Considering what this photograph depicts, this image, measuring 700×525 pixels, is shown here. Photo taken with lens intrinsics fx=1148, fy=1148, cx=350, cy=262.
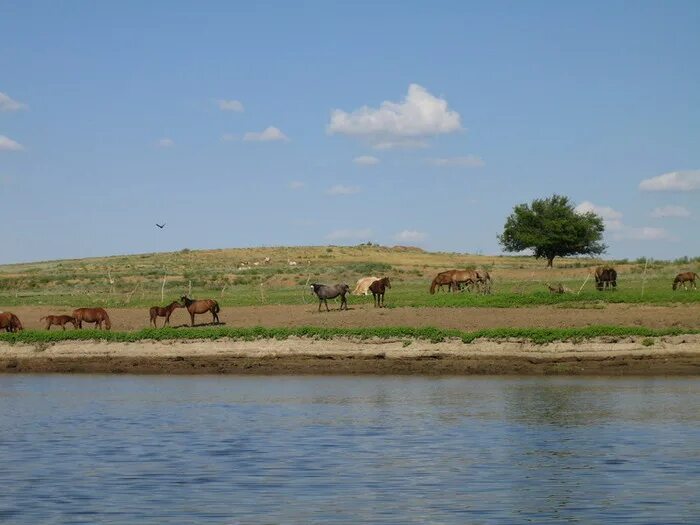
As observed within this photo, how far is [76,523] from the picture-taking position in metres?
14.0

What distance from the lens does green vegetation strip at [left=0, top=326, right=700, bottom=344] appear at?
32.3 meters

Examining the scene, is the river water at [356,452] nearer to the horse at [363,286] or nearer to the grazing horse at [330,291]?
the grazing horse at [330,291]

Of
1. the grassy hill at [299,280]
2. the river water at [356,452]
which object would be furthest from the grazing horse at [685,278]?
the river water at [356,452]

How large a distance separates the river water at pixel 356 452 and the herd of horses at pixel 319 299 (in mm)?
8115

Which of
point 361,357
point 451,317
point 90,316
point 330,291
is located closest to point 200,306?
point 90,316

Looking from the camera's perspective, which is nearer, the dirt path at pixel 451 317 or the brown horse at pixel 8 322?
the dirt path at pixel 451 317

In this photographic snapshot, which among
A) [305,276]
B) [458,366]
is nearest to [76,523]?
[458,366]

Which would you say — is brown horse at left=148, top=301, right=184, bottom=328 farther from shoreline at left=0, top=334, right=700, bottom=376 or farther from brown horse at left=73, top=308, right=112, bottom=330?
shoreline at left=0, top=334, right=700, bottom=376

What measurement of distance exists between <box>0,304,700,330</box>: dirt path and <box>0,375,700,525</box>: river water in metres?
4.90

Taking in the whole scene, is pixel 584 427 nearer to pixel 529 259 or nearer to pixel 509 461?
pixel 509 461

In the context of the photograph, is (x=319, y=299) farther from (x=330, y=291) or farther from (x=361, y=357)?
(x=361, y=357)

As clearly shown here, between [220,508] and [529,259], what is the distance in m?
89.4

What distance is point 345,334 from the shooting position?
34.3m

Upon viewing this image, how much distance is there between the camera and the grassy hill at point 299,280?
1606 inches
